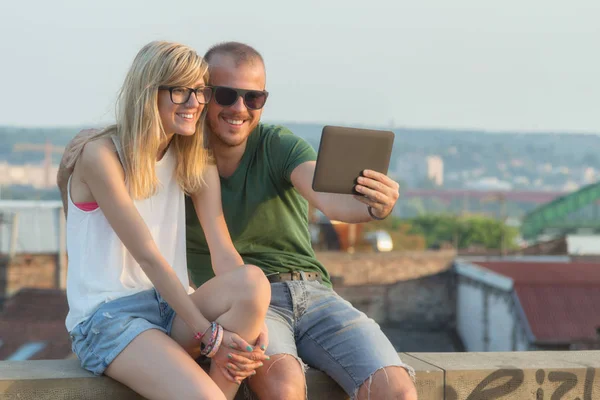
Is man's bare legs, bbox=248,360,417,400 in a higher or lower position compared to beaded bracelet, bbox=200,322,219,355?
lower

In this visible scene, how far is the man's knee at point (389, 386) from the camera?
3486 mm

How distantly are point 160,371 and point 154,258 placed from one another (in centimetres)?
43

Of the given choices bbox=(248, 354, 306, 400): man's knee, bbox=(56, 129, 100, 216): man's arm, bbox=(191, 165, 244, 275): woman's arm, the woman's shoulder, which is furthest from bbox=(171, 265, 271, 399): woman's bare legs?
bbox=(56, 129, 100, 216): man's arm

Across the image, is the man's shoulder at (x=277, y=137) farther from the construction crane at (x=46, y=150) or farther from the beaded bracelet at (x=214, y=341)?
the construction crane at (x=46, y=150)

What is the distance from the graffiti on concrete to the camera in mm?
3908

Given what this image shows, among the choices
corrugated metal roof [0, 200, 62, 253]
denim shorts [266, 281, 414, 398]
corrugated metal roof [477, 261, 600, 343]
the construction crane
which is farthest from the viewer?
the construction crane

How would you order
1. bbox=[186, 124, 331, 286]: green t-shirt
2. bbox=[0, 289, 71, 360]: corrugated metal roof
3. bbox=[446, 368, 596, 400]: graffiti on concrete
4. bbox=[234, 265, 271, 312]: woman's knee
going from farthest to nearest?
bbox=[0, 289, 71, 360]: corrugated metal roof
bbox=[186, 124, 331, 286]: green t-shirt
bbox=[446, 368, 596, 400]: graffiti on concrete
bbox=[234, 265, 271, 312]: woman's knee

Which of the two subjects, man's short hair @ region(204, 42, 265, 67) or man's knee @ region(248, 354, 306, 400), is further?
man's short hair @ region(204, 42, 265, 67)

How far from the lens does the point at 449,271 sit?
38.0 metres

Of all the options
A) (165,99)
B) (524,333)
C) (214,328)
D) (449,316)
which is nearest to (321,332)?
(214,328)

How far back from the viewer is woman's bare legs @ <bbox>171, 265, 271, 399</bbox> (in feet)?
10.9

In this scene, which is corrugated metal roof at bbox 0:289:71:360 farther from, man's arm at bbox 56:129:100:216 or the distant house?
man's arm at bbox 56:129:100:216

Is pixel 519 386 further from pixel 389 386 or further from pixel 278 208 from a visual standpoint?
pixel 278 208

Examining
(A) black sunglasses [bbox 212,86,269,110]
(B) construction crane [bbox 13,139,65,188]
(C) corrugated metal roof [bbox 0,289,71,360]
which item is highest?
(A) black sunglasses [bbox 212,86,269,110]
